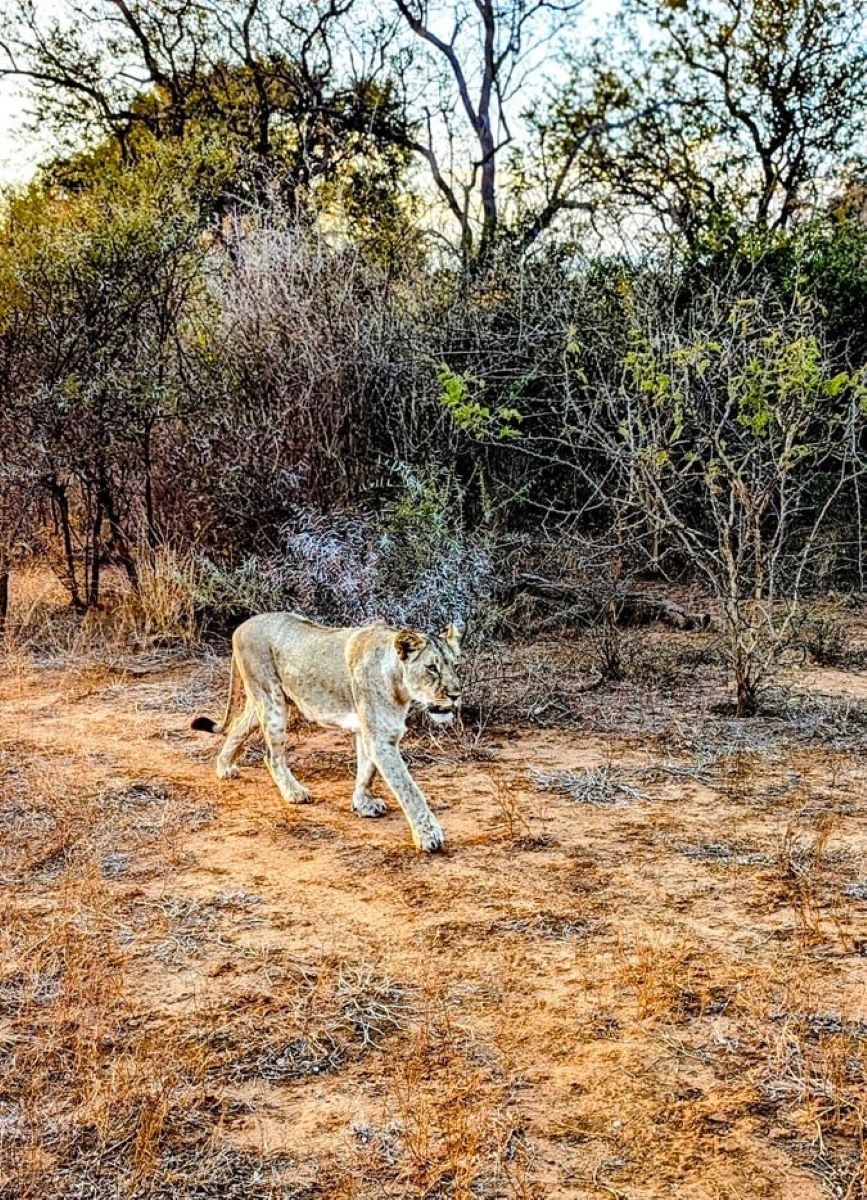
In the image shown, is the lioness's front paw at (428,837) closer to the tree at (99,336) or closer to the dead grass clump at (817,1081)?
the dead grass clump at (817,1081)

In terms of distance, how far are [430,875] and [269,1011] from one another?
3.97ft

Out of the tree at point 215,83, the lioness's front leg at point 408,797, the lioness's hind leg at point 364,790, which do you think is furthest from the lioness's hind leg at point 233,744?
the tree at point 215,83

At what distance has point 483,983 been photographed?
3.64 metres

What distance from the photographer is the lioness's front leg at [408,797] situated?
484 cm

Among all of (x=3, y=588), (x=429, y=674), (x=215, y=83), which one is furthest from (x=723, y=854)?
(x=215, y=83)

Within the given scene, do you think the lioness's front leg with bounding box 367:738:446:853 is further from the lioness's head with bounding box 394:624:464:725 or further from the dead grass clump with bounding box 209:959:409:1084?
the dead grass clump with bounding box 209:959:409:1084

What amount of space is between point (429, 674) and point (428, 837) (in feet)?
2.34

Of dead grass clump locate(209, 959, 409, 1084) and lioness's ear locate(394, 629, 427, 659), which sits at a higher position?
lioness's ear locate(394, 629, 427, 659)

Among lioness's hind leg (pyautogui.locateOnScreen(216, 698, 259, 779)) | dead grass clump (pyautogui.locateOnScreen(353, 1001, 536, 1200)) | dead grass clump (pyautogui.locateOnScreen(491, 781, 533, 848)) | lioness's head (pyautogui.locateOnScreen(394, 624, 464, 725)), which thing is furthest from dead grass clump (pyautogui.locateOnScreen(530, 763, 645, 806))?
dead grass clump (pyautogui.locateOnScreen(353, 1001, 536, 1200))

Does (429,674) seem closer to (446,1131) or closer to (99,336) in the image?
(446,1131)

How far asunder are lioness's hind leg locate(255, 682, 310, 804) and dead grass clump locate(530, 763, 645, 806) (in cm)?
126

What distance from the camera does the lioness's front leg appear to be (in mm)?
4836

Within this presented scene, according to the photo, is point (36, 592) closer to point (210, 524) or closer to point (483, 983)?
point (210, 524)

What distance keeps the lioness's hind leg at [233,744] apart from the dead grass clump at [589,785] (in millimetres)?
1543
